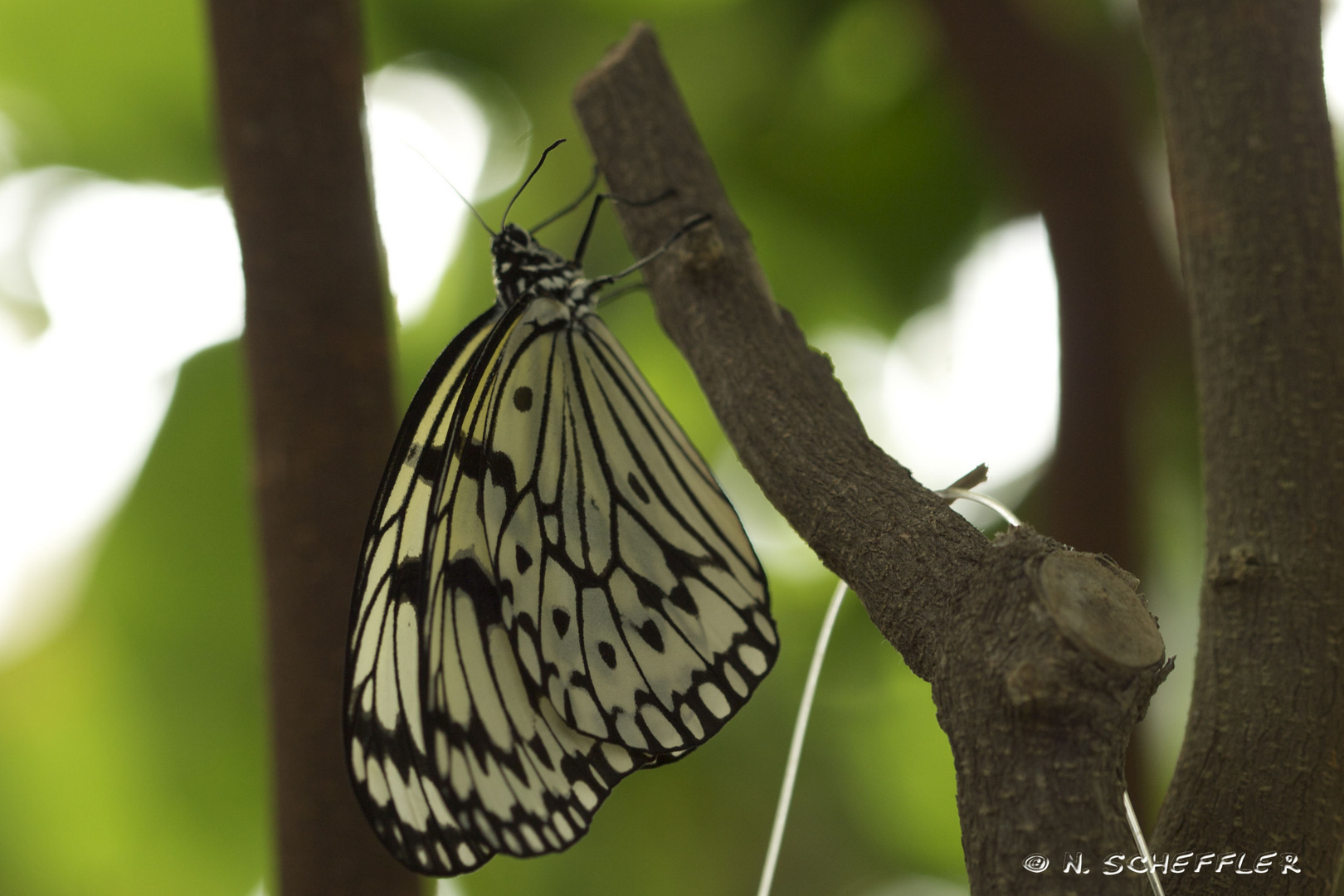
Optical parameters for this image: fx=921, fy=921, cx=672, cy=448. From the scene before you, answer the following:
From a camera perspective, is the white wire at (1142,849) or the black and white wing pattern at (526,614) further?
the black and white wing pattern at (526,614)

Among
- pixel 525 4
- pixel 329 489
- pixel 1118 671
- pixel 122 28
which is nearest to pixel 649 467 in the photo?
pixel 329 489

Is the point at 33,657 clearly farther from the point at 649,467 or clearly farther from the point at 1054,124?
the point at 1054,124

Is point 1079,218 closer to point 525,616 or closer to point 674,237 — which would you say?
point 674,237

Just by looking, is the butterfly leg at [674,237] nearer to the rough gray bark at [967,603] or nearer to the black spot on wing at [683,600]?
the rough gray bark at [967,603]

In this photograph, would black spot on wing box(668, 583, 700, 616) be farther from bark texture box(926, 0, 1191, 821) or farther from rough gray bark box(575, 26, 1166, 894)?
bark texture box(926, 0, 1191, 821)

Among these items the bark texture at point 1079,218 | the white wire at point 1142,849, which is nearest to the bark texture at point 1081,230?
the bark texture at point 1079,218

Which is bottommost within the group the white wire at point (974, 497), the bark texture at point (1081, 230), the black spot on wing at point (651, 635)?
the black spot on wing at point (651, 635)
